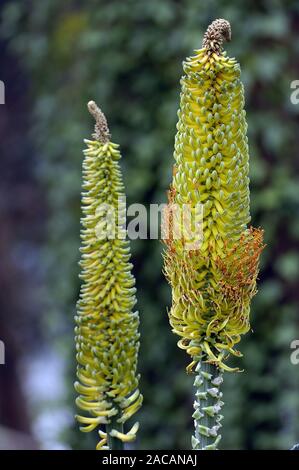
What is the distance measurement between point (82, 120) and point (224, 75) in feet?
9.22

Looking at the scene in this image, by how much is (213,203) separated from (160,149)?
257 centimetres

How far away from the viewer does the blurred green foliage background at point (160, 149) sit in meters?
3.12

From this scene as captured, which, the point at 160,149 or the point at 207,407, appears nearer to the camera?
the point at 207,407

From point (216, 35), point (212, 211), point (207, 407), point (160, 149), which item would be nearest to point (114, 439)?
point (207, 407)

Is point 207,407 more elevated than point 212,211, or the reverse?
point 212,211

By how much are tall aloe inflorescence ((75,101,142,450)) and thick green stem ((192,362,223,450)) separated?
0.24ft

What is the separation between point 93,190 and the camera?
82 centimetres

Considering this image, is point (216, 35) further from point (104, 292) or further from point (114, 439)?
point (114, 439)

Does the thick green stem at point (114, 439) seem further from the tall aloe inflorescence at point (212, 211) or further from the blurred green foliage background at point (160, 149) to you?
the blurred green foliage background at point (160, 149)

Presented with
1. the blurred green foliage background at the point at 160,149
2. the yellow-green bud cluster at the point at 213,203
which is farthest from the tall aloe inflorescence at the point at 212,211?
the blurred green foliage background at the point at 160,149

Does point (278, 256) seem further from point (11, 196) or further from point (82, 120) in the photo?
point (11, 196)

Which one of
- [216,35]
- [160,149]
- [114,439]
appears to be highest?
[160,149]

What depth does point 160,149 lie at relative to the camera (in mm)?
3377

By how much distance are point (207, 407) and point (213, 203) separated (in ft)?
0.77
